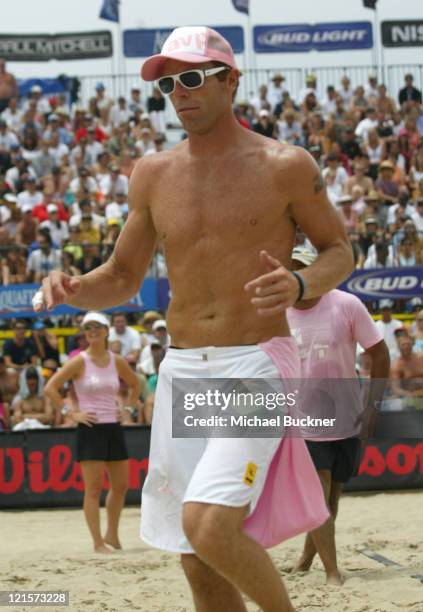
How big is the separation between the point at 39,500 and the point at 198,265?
24.5ft

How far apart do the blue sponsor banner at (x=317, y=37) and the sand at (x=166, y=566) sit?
17.1 metres

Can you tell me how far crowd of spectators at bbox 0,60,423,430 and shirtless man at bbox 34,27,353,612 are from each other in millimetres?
5638

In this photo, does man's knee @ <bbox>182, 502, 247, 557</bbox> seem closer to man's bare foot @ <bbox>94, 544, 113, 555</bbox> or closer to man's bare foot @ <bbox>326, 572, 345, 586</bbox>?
man's bare foot @ <bbox>326, 572, 345, 586</bbox>

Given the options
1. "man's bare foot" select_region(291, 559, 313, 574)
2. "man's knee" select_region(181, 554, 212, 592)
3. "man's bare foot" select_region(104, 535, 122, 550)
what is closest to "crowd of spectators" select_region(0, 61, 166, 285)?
"man's bare foot" select_region(104, 535, 122, 550)

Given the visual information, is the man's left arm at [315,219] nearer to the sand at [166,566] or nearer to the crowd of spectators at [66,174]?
the sand at [166,566]

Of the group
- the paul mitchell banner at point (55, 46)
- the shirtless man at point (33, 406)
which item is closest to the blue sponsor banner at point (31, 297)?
the shirtless man at point (33, 406)

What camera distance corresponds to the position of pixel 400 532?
862 cm

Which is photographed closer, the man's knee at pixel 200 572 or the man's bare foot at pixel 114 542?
the man's knee at pixel 200 572

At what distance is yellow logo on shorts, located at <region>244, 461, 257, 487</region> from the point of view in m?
3.91

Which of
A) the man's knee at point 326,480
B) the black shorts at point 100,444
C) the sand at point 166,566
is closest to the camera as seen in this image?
the sand at point 166,566

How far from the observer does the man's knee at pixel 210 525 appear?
12.5 feet

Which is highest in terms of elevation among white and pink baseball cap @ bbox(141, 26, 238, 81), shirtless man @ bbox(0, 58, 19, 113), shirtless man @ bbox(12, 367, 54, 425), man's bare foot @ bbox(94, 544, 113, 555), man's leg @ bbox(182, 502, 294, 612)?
shirtless man @ bbox(0, 58, 19, 113)

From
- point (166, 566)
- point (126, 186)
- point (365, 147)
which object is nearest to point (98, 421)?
point (166, 566)

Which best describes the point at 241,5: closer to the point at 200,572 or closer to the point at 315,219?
the point at 315,219
